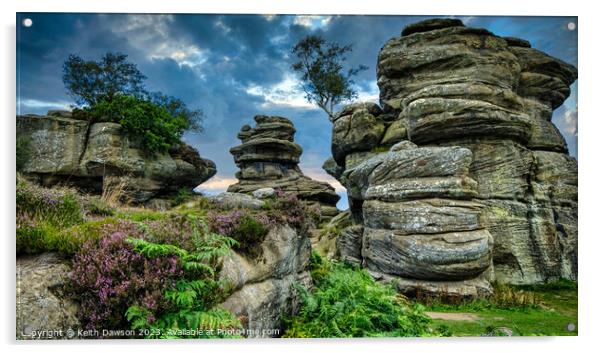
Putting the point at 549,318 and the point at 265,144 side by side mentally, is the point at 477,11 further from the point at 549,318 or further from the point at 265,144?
the point at 265,144

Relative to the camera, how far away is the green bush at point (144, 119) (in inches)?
689

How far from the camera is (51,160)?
40.4 feet

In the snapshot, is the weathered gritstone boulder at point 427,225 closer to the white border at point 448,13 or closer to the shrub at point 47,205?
the white border at point 448,13

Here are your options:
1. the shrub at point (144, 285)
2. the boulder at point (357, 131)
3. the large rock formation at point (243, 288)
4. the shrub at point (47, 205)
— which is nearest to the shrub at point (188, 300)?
the shrub at point (144, 285)

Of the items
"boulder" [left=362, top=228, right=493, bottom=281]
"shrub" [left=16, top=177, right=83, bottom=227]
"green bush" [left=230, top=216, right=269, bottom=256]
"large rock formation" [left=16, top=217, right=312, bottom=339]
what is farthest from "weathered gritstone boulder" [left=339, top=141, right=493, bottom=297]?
"shrub" [left=16, top=177, right=83, bottom=227]

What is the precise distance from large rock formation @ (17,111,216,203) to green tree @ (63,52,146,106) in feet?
4.23

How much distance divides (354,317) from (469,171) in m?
13.1

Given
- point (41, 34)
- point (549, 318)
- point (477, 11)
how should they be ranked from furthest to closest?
point (549, 318) → point (477, 11) → point (41, 34)

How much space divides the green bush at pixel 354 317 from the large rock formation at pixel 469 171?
6099 mm

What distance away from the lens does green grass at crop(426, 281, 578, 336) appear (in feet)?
25.3

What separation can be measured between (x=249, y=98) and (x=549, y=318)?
1056cm

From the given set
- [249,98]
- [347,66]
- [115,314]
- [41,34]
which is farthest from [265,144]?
[115,314]

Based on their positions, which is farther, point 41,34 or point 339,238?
point 339,238

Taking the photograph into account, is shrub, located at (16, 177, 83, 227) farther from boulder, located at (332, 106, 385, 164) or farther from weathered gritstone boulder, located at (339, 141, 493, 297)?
boulder, located at (332, 106, 385, 164)
